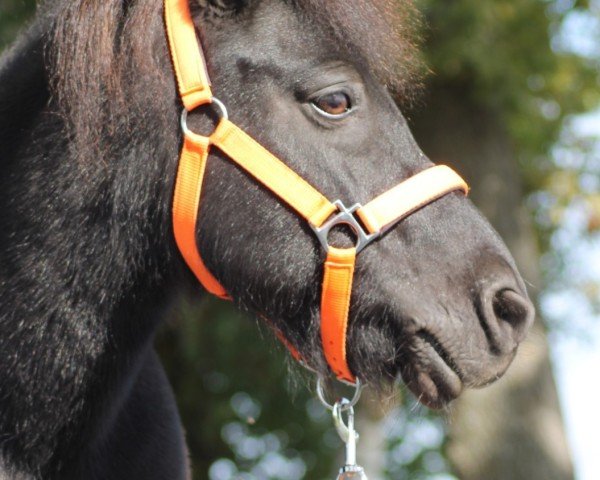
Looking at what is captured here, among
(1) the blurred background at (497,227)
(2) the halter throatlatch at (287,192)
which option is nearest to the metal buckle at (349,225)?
(2) the halter throatlatch at (287,192)

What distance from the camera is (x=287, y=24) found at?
10.3 ft

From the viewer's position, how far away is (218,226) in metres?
3.12

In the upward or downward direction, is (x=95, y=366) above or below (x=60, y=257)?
below

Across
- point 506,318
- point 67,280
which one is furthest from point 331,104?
point 67,280

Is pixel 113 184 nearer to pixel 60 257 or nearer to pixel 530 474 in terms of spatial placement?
pixel 60 257

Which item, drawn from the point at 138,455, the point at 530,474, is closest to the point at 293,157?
the point at 138,455

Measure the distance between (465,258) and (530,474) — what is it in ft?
18.3

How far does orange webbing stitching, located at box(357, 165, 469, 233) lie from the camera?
300 centimetres

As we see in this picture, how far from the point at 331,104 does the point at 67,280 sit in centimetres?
103

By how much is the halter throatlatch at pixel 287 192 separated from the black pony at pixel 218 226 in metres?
0.04

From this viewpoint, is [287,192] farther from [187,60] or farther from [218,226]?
[187,60]

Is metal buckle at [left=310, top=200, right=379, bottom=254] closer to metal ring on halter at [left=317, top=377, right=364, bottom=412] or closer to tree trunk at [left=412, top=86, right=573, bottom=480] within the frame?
metal ring on halter at [left=317, top=377, right=364, bottom=412]

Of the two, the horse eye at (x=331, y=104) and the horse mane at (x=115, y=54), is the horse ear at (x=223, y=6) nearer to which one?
the horse mane at (x=115, y=54)

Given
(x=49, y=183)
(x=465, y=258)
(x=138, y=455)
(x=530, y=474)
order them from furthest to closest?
1. (x=530, y=474)
2. (x=138, y=455)
3. (x=49, y=183)
4. (x=465, y=258)
